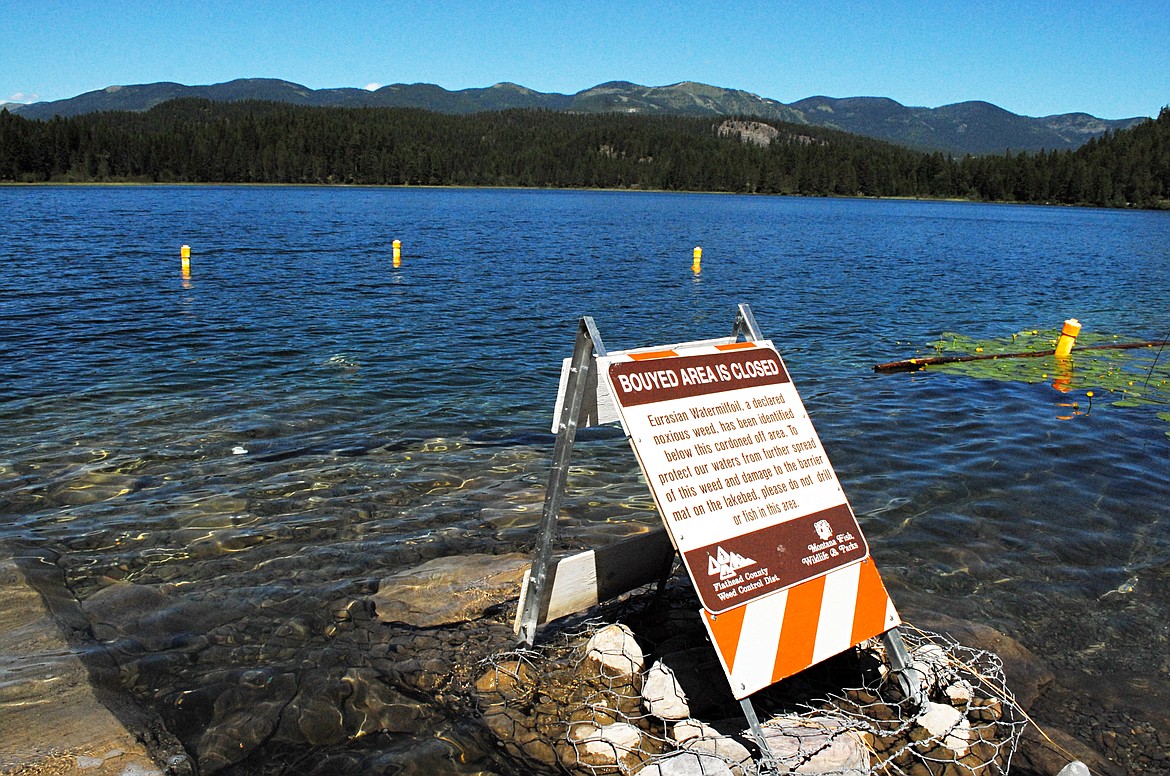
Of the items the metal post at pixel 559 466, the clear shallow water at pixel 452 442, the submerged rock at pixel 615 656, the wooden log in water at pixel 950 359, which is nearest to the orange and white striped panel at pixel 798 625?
the submerged rock at pixel 615 656

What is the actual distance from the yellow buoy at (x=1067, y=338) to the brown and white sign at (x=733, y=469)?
15.5 m

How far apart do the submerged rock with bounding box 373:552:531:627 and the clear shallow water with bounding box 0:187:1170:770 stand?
20.1 inches

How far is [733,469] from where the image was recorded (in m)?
5.26

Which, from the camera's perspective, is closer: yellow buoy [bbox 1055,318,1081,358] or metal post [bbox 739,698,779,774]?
metal post [bbox 739,698,779,774]

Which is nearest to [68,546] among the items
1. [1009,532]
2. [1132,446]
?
[1009,532]

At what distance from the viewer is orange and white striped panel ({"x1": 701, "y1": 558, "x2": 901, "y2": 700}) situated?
15.3ft

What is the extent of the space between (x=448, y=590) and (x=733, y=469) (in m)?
3.05

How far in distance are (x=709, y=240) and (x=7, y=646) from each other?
2285 inches

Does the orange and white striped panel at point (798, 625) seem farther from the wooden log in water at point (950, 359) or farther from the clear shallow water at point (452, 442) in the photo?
the wooden log in water at point (950, 359)

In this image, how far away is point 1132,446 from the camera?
12.3 m

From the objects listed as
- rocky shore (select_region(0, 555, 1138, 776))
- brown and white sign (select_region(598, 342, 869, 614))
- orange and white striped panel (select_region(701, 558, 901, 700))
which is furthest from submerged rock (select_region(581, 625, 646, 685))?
brown and white sign (select_region(598, 342, 869, 614))

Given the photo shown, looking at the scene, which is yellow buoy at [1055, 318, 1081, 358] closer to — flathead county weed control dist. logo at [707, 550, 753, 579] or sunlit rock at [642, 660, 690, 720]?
flathead county weed control dist. logo at [707, 550, 753, 579]

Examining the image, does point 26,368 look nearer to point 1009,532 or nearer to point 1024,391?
point 1009,532

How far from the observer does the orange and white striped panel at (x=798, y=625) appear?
4.66m
